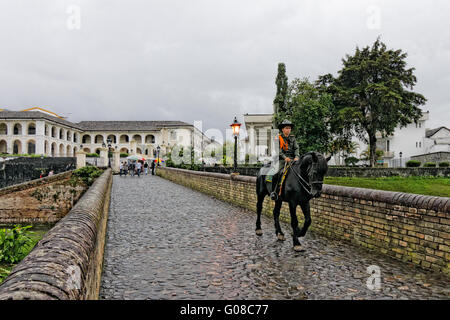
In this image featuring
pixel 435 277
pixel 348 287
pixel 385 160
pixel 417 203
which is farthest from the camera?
pixel 385 160

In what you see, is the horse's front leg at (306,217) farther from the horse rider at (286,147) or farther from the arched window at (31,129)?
the arched window at (31,129)

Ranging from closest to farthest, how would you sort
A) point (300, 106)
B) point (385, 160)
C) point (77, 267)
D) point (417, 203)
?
point (77, 267)
point (417, 203)
point (300, 106)
point (385, 160)

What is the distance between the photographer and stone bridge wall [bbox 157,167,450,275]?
15.3 feet

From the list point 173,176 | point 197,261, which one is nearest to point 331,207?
point 197,261

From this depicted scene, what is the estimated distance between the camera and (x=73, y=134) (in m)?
91.2

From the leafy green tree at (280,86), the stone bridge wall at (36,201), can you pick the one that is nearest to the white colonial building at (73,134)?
the leafy green tree at (280,86)

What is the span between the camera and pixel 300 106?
3819 centimetres

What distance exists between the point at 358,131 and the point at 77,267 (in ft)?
134

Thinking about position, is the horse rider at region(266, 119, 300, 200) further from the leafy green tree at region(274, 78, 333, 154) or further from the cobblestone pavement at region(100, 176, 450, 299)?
the leafy green tree at region(274, 78, 333, 154)

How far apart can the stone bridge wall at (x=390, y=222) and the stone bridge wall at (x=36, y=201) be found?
926cm

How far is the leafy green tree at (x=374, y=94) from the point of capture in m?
35.2

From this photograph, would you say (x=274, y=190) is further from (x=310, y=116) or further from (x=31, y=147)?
(x=31, y=147)

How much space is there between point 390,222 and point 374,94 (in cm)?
3387

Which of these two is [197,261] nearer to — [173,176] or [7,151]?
[173,176]
